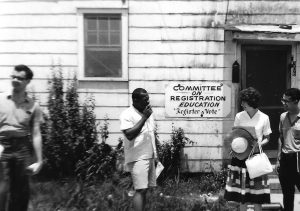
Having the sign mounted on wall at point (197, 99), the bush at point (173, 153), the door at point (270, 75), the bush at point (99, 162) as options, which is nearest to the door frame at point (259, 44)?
the door at point (270, 75)

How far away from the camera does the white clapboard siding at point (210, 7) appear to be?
744 centimetres

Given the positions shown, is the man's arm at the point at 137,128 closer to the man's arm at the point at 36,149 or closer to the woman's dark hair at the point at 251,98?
the man's arm at the point at 36,149

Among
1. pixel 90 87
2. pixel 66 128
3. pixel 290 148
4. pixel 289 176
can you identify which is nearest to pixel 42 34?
pixel 90 87

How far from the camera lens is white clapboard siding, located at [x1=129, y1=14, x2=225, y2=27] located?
24.5ft

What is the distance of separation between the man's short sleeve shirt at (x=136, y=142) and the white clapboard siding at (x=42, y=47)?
310 cm

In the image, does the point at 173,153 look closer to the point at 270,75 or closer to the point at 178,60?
the point at 178,60

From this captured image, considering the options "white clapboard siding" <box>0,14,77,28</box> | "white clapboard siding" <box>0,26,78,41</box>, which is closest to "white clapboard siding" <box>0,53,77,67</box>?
"white clapboard siding" <box>0,26,78,41</box>

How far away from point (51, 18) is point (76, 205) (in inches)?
145

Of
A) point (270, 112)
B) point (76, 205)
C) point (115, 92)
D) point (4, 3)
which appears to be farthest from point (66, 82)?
point (270, 112)

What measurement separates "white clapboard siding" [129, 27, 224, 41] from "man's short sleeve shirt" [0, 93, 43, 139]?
339 centimetres

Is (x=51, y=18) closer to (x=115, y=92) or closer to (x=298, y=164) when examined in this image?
(x=115, y=92)

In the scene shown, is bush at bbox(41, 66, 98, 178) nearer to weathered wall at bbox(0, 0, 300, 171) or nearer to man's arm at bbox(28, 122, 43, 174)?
weathered wall at bbox(0, 0, 300, 171)

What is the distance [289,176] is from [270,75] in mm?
3132

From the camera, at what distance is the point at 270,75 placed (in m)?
7.76
